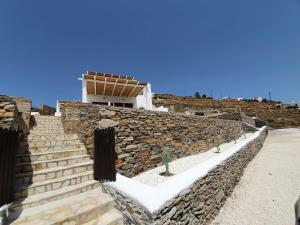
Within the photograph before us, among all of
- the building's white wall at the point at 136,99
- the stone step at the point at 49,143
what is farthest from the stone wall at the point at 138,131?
the building's white wall at the point at 136,99

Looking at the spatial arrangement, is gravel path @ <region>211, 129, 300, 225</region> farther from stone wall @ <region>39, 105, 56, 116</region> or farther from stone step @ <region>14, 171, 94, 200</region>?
stone wall @ <region>39, 105, 56, 116</region>

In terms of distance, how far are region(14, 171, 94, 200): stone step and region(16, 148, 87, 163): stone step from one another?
98cm

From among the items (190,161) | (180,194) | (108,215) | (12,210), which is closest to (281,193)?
(190,161)

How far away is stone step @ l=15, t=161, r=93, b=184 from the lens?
450 cm

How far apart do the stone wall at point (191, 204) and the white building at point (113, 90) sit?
438 inches

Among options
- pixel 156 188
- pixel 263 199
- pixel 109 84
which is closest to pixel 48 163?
pixel 156 188

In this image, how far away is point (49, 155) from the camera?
18.0 feet

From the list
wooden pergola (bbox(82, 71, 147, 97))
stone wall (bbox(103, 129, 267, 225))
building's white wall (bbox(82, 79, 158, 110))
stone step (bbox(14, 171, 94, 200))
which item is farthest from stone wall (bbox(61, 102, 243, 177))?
building's white wall (bbox(82, 79, 158, 110))

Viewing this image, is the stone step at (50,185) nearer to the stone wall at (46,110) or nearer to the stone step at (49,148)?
the stone step at (49,148)

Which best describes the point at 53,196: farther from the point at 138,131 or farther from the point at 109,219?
the point at 138,131


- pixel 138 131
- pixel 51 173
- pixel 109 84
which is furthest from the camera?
pixel 109 84

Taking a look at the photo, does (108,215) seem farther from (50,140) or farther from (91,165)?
(50,140)

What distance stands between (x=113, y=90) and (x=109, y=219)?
539 inches

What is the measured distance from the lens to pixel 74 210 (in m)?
3.82
